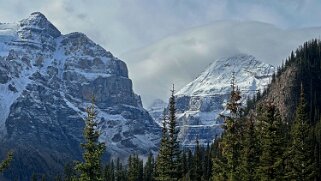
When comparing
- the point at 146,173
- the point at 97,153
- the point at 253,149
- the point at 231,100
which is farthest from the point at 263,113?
the point at 146,173

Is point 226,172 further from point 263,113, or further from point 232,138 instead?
point 263,113

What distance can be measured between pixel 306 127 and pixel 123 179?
129732 millimetres

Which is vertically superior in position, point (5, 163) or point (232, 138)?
point (232, 138)

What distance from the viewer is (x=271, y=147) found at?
44188mm

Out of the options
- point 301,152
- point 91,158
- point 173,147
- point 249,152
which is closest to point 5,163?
point 91,158

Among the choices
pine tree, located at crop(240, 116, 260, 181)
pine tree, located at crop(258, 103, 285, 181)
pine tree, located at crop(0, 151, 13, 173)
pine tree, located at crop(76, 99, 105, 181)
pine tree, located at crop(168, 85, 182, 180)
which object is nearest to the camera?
pine tree, located at crop(0, 151, 13, 173)

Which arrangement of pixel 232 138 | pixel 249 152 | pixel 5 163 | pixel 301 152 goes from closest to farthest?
1. pixel 5 163
2. pixel 232 138
3. pixel 249 152
4. pixel 301 152

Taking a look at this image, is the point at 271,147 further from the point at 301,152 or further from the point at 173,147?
the point at 301,152

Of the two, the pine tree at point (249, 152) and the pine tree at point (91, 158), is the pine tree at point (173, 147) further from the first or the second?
the pine tree at point (91, 158)

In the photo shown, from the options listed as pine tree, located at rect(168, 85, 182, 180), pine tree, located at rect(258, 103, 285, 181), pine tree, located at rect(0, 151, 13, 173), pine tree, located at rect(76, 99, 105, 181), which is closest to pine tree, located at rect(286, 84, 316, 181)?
pine tree, located at rect(258, 103, 285, 181)

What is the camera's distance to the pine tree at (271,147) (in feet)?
141

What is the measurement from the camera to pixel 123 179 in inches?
7170

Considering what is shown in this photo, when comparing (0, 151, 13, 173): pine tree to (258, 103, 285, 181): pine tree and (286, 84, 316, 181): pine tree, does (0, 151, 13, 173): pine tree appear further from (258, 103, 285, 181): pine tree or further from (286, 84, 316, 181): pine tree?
(286, 84, 316, 181): pine tree

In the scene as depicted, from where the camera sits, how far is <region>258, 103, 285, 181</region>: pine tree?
43.1m
